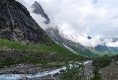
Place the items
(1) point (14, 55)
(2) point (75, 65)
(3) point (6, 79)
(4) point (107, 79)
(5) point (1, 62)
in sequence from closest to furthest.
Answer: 1. (2) point (75, 65)
2. (4) point (107, 79)
3. (3) point (6, 79)
4. (5) point (1, 62)
5. (1) point (14, 55)

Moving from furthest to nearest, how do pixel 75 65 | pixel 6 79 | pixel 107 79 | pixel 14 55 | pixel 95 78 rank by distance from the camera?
pixel 14 55, pixel 6 79, pixel 107 79, pixel 75 65, pixel 95 78

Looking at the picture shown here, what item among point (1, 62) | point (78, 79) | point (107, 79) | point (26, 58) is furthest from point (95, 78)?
point (26, 58)

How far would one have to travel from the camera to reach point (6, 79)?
97812mm

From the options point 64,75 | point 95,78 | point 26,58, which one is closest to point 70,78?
point 64,75

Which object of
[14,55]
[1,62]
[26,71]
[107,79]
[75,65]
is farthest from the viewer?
[14,55]

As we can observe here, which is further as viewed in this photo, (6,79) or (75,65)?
(6,79)

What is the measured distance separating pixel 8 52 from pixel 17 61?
20.1 metres

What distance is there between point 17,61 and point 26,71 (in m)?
33.3

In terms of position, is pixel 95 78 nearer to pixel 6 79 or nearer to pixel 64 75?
pixel 64 75

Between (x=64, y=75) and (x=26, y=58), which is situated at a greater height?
(x=26, y=58)

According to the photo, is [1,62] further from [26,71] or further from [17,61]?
[26,71]

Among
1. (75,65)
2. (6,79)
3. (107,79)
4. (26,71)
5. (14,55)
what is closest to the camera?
(75,65)

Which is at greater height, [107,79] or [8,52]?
[8,52]

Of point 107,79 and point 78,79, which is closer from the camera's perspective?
point 78,79
